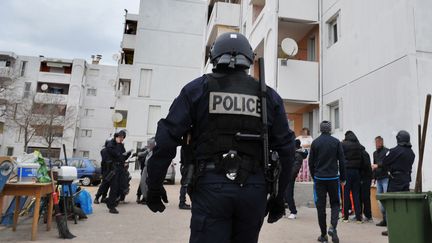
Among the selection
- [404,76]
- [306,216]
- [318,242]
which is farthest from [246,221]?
[404,76]

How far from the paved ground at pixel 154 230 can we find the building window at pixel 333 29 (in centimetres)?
761

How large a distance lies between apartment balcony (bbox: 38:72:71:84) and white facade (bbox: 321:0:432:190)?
140ft

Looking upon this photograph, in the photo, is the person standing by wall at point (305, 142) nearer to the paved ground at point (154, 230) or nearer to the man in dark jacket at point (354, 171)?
the paved ground at point (154, 230)

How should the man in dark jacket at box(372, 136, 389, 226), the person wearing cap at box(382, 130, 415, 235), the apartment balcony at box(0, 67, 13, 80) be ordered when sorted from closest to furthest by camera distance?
the person wearing cap at box(382, 130, 415, 235), the man in dark jacket at box(372, 136, 389, 226), the apartment balcony at box(0, 67, 13, 80)

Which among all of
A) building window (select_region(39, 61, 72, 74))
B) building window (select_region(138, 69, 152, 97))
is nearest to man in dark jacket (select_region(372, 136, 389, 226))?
building window (select_region(138, 69, 152, 97))

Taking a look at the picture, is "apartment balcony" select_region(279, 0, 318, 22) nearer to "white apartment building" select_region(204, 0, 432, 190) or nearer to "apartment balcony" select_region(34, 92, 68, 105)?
"white apartment building" select_region(204, 0, 432, 190)

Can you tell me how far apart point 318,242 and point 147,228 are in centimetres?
316

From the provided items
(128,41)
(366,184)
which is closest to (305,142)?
(366,184)

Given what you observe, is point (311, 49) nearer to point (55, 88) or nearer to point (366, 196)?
point (366, 196)

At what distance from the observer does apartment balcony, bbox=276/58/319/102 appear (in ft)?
45.4

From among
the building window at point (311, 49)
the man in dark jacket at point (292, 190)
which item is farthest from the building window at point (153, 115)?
the man in dark jacket at point (292, 190)

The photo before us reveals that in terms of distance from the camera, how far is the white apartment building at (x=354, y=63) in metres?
8.91

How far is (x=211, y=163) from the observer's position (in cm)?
257

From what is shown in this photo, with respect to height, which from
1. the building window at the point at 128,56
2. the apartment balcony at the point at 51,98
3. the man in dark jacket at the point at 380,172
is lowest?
the man in dark jacket at the point at 380,172
